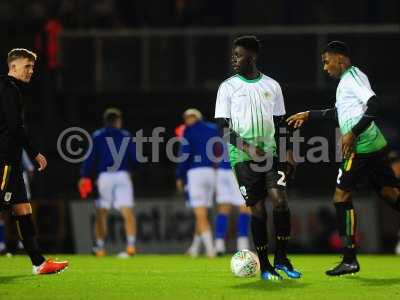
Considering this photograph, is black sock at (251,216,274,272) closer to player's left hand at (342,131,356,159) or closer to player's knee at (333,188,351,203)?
player's knee at (333,188,351,203)

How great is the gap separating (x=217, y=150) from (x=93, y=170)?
210 centimetres

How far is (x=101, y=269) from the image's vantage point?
12508 mm

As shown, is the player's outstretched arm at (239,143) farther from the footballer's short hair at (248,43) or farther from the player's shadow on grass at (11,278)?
the player's shadow on grass at (11,278)

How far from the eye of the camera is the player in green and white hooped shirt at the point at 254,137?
10.2 m

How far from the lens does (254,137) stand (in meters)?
10.2

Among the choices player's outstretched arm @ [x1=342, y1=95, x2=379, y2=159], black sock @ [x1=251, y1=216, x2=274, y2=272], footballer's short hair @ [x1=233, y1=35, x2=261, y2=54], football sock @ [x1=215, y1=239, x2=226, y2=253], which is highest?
footballer's short hair @ [x1=233, y1=35, x2=261, y2=54]

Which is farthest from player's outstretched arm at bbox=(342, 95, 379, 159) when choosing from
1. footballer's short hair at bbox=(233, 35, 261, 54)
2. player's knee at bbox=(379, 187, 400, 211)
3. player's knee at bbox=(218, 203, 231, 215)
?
player's knee at bbox=(218, 203, 231, 215)

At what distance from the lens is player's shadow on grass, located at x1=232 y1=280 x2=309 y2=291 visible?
973 cm

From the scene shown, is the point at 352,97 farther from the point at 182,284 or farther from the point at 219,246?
the point at 219,246

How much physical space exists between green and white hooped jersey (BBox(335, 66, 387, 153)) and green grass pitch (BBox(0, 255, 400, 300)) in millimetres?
1382

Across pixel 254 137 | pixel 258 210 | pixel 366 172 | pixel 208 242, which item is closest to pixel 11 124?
pixel 254 137

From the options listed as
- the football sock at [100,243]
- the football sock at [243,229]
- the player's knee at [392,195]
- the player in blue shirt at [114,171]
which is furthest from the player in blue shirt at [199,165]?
the player's knee at [392,195]

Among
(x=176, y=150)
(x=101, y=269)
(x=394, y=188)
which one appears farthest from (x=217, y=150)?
(x=394, y=188)

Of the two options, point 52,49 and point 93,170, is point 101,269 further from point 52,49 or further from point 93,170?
point 52,49
